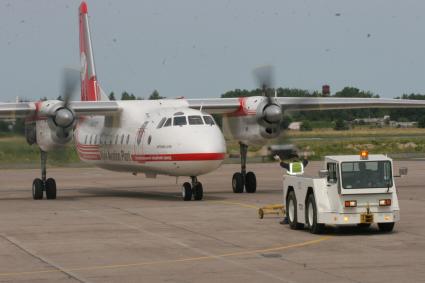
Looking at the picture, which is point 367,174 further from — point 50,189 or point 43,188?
point 43,188

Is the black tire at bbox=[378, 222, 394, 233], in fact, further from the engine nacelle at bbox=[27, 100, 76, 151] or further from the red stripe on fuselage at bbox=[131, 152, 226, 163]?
the engine nacelle at bbox=[27, 100, 76, 151]

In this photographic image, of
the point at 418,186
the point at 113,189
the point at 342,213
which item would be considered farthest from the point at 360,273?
the point at 113,189

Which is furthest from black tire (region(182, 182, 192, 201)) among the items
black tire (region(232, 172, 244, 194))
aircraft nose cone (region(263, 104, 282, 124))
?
aircraft nose cone (region(263, 104, 282, 124))

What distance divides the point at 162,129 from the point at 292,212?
28.9ft

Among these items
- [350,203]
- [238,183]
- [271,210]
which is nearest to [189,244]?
[350,203]

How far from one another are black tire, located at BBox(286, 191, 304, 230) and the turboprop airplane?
6.17 metres

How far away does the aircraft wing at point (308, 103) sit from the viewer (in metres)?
31.4

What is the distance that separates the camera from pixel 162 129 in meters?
27.8

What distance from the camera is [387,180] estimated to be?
Answer: 18.2m

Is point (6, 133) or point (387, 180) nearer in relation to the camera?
point (387, 180)

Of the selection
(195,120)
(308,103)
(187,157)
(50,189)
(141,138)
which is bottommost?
(50,189)

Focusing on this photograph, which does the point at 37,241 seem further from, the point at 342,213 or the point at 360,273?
the point at 360,273

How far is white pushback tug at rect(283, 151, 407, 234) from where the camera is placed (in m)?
18.0

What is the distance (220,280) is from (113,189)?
22884 mm
